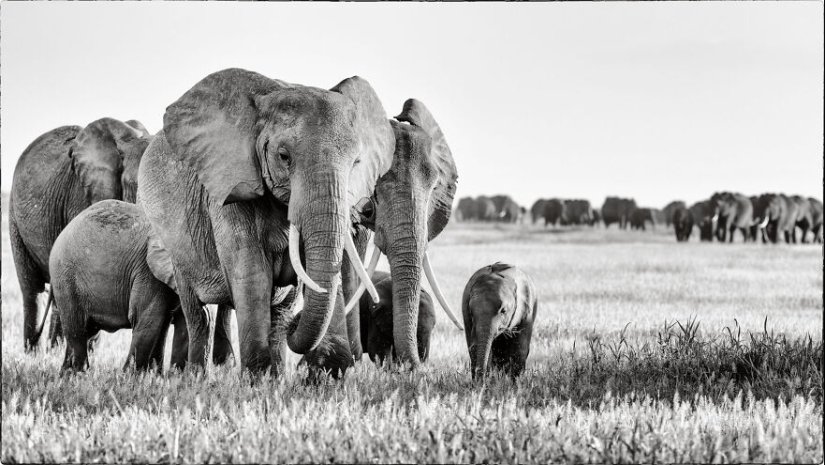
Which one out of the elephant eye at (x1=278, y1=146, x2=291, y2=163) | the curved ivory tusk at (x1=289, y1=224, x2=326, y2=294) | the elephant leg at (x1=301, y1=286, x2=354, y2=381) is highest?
the elephant eye at (x1=278, y1=146, x2=291, y2=163)

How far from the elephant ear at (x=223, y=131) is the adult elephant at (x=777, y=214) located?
32759 mm

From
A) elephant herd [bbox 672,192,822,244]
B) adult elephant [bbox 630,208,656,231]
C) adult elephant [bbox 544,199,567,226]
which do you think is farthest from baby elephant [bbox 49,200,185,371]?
adult elephant [bbox 544,199,567,226]

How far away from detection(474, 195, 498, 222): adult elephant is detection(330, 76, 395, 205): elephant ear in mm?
64373

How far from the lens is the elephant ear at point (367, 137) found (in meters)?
6.50

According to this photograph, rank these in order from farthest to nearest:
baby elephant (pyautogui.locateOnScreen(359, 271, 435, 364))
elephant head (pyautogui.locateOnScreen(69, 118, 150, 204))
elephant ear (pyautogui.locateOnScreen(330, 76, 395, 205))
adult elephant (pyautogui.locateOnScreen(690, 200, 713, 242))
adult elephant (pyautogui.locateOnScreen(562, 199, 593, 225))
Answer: adult elephant (pyautogui.locateOnScreen(562, 199, 593, 225)), adult elephant (pyautogui.locateOnScreen(690, 200, 713, 242)), elephant head (pyautogui.locateOnScreen(69, 118, 150, 204)), baby elephant (pyautogui.locateOnScreen(359, 271, 435, 364)), elephant ear (pyautogui.locateOnScreen(330, 76, 395, 205))

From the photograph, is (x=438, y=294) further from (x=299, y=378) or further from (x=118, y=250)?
(x=118, y=250)

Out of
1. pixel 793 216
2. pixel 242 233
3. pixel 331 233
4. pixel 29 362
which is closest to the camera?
pixel 331 233

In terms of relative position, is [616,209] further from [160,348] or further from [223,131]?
[223,131]

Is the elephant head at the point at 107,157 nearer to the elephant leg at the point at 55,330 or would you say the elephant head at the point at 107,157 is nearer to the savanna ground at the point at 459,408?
the elephant leg at the point at 55,330

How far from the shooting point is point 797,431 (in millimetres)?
5367

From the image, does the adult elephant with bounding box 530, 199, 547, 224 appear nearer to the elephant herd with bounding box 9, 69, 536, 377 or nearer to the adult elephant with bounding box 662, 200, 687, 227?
the adult elephant with bounding box 662, 200, 687, 227

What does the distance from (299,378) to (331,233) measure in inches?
48.5

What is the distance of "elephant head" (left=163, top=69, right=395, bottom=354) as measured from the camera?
5.98m

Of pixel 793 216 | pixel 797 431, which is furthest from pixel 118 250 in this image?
pixel 793 216
